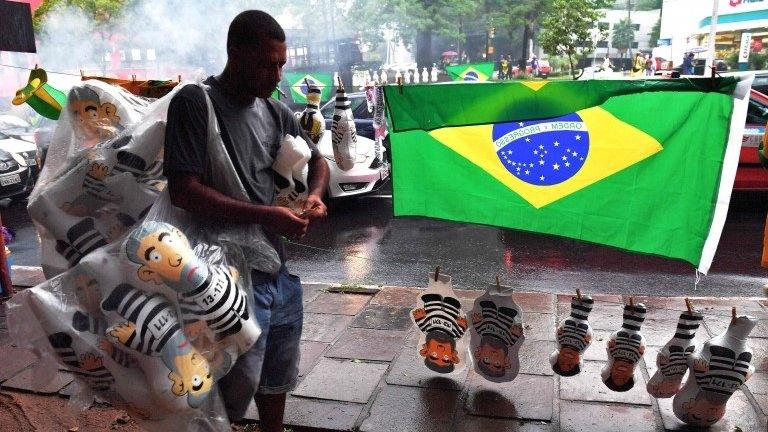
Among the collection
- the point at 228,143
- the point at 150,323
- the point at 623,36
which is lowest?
the point at 150,323

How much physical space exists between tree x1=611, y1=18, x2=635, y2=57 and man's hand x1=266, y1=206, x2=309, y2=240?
47.8m

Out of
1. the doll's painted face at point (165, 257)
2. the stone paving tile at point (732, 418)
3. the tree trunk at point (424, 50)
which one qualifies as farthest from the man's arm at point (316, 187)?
Answer: the tree trunk at point (424, 50)

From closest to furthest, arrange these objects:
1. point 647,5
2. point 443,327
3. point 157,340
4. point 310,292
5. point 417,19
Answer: point 157,340 → point 443,327 → point 310,292 → point 417,19 → point 647,5

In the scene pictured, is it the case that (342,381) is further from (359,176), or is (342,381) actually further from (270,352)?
(359,176)

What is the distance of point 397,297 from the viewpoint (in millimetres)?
5035

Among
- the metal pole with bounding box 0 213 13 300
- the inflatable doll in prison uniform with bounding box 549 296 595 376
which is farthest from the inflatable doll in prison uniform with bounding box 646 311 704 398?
the metal pole with bounding box 0 213 13 300

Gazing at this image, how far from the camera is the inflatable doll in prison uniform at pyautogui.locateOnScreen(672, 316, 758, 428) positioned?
2846mm

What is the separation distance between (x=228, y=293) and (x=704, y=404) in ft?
7.49

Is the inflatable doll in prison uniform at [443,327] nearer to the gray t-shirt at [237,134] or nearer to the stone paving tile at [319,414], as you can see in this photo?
the stone paving tile at [319,414]

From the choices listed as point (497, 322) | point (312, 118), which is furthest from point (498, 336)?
point (312, 118)

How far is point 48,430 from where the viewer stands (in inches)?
126

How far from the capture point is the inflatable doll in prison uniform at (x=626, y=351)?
3.03 m

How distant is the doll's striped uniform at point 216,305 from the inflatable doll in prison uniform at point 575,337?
1750 millimetres

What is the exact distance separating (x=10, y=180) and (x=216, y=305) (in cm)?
992
